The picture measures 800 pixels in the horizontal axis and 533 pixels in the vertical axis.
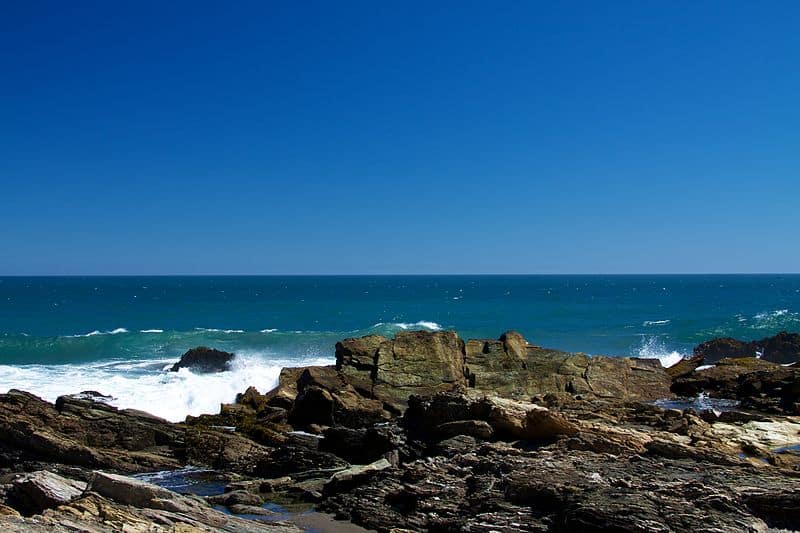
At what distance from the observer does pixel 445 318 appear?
94688mm

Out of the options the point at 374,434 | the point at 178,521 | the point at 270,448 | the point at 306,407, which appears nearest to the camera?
the point at 178,521

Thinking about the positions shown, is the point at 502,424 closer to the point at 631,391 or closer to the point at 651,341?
the point at 631,391

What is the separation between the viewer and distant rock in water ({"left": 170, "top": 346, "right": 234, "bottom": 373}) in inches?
1795

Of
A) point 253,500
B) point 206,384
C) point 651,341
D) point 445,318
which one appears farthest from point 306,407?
point 445,318

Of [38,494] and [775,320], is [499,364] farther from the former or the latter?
[775,320]

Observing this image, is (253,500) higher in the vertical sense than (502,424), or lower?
lower

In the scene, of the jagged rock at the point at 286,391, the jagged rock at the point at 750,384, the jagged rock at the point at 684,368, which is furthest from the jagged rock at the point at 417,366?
the jagged rock at the point at 684,368

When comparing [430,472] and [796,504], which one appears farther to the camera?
[430,472]

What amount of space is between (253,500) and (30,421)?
9.52 metres

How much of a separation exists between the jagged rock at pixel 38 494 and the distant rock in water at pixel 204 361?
32.7m

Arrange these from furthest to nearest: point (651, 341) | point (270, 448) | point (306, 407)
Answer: point (651, 341)
point (306, 407)
point (270, 448)

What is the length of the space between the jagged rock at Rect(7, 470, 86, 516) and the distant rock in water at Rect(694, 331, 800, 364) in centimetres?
4492

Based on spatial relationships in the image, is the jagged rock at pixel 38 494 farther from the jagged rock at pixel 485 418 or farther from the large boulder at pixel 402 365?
the large boulder at pixel 402 365

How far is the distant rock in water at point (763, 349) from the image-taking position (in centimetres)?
4897
